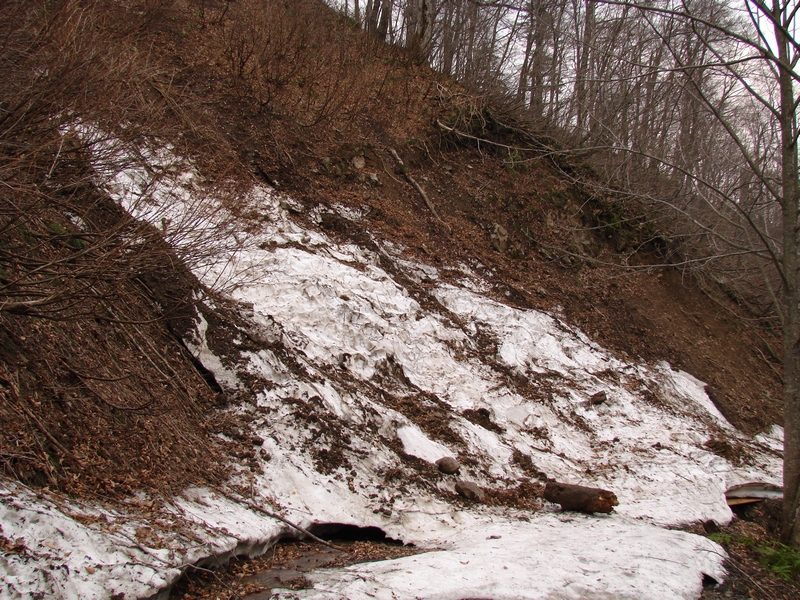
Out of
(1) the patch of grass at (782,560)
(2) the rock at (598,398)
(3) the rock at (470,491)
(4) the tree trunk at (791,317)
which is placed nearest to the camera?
(1) the patch of grass at (782,560)

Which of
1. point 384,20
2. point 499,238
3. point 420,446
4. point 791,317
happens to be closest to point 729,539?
point 791,317

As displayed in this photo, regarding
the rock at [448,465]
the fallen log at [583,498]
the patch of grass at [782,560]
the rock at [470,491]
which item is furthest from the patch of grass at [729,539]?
the rock at [448,465]

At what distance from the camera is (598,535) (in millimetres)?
4402

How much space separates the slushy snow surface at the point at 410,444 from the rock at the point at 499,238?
4.71ft

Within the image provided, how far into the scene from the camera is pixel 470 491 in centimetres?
497

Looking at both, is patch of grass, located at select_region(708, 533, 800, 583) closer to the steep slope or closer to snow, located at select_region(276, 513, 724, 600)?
the steep slope

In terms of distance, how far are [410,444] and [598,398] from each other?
320 cm

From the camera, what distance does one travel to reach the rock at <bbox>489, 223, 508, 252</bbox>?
10.2m

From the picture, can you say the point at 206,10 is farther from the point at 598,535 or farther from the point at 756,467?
the point at 756,467

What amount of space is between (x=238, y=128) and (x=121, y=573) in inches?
308

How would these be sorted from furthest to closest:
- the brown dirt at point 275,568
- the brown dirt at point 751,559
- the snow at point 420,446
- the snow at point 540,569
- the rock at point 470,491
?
the snow at point 420,446
the rock at point 470,491
the brown dirt at point 751,559
the snow at point 540,569
the brown dirt at point 275,568

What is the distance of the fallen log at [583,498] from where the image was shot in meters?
4.98

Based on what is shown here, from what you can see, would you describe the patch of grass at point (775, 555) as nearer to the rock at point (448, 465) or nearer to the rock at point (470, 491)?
the rock at point (470, 491)

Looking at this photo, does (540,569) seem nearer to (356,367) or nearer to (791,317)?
(356,367)
